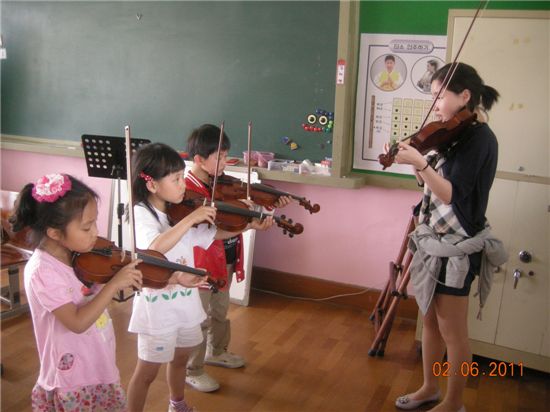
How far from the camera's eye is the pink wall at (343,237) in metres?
3.29

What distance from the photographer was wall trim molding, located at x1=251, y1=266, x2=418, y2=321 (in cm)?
329

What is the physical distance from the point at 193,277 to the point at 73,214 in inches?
16.5

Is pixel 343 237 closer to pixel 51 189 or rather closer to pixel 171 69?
pixel 171 69

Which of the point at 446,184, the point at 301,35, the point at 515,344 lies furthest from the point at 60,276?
the point at 301,35

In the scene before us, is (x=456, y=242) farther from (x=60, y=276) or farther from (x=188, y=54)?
(x=188, y=54)

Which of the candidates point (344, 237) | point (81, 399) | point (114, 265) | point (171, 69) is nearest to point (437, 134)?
point (114, 265)

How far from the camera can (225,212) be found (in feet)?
6.74

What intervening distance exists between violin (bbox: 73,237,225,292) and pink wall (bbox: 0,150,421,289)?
1882mm

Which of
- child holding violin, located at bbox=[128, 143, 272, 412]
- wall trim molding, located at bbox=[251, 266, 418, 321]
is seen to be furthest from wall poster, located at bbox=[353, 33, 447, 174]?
child holding violin, located at bbox=[128, 143, 272, 412]

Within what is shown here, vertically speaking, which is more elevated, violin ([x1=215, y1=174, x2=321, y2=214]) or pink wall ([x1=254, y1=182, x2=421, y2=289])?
violin ([x1=215, y1=174, x2=321, y2=214])

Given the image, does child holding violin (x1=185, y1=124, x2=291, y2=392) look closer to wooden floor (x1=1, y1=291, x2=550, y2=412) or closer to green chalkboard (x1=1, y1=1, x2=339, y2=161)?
wooden floor (x1=1, y1=291, x2=550, y2=412)

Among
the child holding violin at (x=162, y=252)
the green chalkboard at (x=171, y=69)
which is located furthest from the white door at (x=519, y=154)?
the child holding violin at (x=162, y=252)

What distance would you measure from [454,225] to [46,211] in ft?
4.56

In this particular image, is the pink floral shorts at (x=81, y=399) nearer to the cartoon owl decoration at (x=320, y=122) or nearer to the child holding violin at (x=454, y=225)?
the child holding violin at (x=454, y=225)
